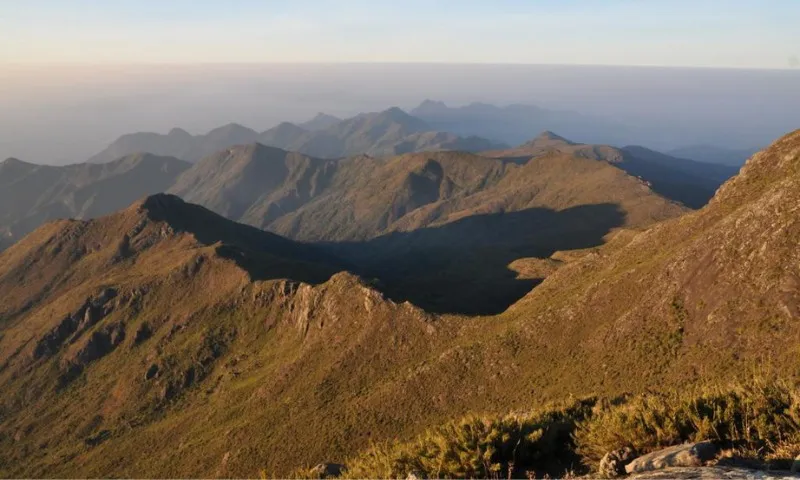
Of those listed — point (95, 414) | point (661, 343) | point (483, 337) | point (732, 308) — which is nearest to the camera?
point (732, 308)

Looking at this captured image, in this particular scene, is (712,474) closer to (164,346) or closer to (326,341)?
(326,341)

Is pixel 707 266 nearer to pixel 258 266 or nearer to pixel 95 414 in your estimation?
pixel 258 266

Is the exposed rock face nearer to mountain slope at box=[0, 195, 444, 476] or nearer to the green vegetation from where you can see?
mountain slope at box=[0, 195, 444, 476]

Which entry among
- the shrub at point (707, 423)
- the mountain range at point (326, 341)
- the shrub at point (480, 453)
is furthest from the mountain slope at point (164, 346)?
the shrub at point (707, 423)

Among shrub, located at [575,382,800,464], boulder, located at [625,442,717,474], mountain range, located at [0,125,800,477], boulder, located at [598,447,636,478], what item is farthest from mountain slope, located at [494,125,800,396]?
boulder, located at [598,447,636,478]

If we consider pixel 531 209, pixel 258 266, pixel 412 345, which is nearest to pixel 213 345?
pixel 258 266

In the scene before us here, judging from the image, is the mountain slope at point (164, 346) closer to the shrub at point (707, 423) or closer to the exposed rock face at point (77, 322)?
the exposed rock face at point (77, 322)

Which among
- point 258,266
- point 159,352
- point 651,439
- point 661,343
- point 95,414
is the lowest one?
point 95,414

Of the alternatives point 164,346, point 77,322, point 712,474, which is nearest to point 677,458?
point 712,474
